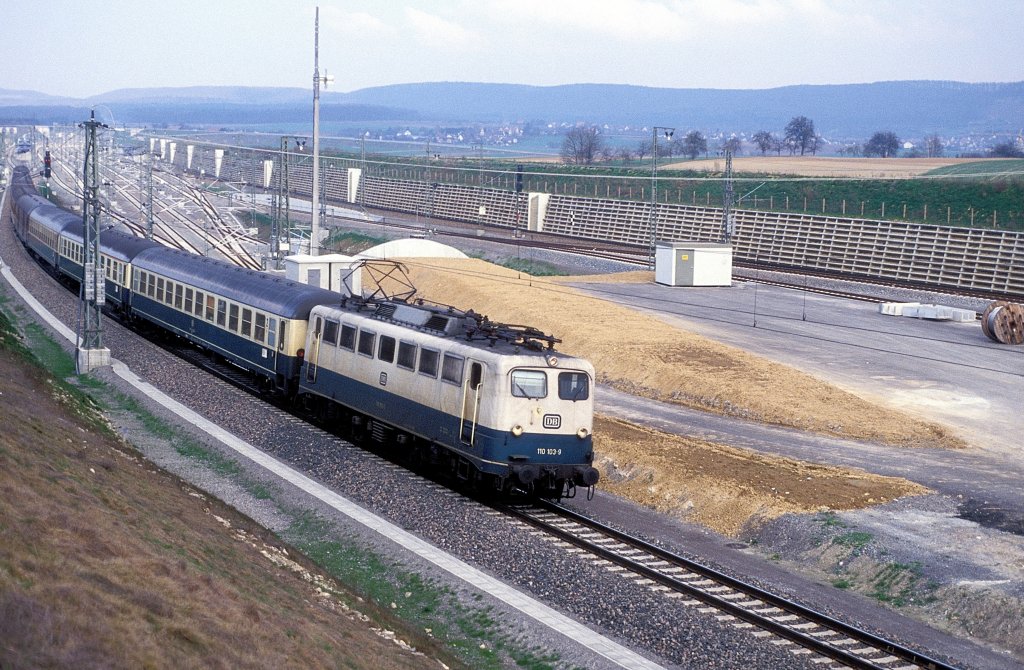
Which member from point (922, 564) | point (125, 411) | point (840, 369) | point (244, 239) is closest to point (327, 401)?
point (125, 411)

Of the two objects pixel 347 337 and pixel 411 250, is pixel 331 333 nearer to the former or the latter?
pixel 347 337

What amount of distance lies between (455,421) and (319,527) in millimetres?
3255

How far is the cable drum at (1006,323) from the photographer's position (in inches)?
1583

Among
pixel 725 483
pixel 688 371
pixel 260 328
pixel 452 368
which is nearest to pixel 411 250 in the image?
pixel 688 371

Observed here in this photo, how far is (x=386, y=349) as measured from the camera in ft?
77.7

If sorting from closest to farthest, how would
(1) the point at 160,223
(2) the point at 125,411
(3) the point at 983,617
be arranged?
(3) the point at 983,617, (2) the point at 125,411, (1) the point at 160,223

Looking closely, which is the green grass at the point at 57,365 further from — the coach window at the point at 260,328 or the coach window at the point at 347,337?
the coach window at the point at 347,337

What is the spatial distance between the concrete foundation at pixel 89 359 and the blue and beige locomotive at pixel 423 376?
3417 millimetres

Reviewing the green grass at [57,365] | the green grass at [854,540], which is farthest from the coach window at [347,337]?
the green grass at [854,540]

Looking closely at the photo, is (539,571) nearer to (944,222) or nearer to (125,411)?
(125,411)

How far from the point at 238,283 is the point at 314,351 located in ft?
23.4

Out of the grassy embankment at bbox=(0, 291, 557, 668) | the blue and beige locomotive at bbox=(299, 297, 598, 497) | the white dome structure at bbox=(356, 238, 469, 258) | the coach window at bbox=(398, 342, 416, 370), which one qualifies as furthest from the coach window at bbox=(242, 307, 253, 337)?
the white dome structure at bbox=(356, 238, 469, 258)

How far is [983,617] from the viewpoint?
16.1 metres

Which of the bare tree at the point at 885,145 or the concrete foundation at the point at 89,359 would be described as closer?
the concrete foundation at the point at 89,359
